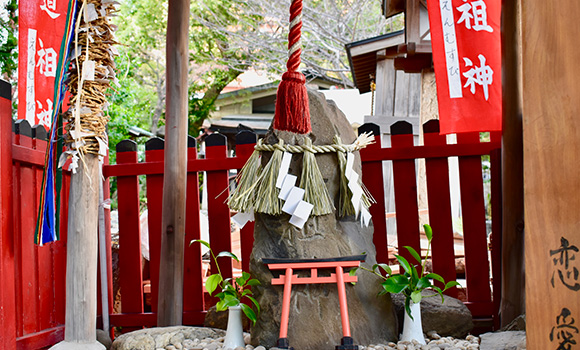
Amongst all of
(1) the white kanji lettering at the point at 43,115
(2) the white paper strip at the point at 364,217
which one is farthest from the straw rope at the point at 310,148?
(1) the white kanji lettering at the point at 43,115

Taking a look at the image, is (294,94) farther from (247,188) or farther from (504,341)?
(504,341)

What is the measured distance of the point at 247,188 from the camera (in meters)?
2.83

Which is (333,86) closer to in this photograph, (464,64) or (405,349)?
(464,64)

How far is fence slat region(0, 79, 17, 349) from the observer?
262 cm

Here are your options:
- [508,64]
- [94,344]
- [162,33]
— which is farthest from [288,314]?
[162,33]

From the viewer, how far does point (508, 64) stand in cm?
330

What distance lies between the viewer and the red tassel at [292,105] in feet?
8.68

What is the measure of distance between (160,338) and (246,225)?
1.08 metres

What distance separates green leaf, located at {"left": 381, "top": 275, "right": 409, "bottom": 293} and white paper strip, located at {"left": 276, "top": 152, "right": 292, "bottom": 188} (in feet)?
2.51

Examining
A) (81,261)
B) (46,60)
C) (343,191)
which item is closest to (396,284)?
(343,191)

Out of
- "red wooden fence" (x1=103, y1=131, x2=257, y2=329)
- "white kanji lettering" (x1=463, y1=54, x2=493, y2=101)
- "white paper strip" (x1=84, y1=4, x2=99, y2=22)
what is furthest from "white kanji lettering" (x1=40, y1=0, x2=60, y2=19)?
"white kanji lettering" (x1=463, y1=54, x2=493, y2=101)

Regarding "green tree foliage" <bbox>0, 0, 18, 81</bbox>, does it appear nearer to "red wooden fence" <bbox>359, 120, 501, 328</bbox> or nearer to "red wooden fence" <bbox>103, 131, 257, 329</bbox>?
"red wooden fence" <bbox>103, 131, 257, 329</bbox>

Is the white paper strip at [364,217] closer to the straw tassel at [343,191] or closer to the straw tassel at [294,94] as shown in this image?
the straw tassel at [343,191]

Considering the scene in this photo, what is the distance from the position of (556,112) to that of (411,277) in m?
1.36
